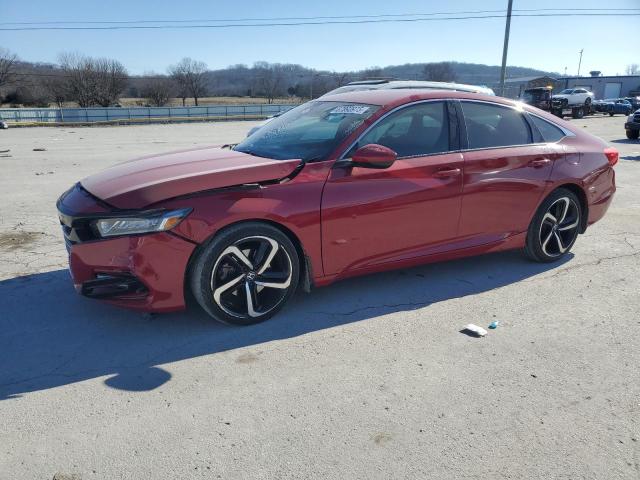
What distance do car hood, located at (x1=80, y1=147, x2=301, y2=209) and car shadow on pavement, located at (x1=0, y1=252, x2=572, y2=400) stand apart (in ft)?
3.06

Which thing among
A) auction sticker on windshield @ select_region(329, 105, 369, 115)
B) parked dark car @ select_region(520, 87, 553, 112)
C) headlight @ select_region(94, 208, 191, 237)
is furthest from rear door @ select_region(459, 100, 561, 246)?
parked dark car @ select_region(520, 87, 553, 112)

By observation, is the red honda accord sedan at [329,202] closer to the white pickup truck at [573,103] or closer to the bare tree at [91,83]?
the white pickup truck at [573,103]

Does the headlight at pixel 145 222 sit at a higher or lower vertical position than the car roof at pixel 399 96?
lower

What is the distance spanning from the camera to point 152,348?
3469 millimetres

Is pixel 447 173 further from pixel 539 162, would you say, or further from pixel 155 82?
pixel 155 82

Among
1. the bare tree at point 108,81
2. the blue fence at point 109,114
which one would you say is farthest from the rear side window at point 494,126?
the bare tree at point 108,81

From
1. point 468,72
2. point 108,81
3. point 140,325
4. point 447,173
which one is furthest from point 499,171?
point 468,72

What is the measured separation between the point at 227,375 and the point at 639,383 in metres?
2.46

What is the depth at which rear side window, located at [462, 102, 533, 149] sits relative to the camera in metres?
4.61

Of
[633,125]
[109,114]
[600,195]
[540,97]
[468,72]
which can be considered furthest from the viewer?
[468,72]

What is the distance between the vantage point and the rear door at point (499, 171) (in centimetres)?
453

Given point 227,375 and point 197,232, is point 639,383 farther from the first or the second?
point 197,232

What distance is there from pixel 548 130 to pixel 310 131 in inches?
94.0

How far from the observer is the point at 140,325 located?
12.5 ft
